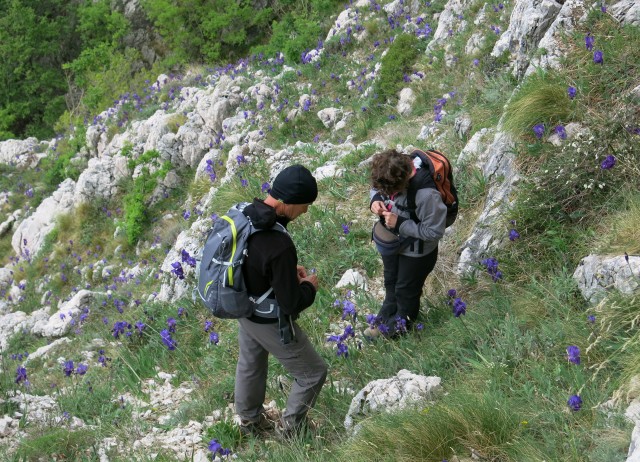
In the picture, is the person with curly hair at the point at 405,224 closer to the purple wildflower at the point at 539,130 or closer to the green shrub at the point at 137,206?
the purple wildflower at the point at 539,130

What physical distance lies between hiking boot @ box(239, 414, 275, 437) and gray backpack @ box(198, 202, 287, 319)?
0.97m

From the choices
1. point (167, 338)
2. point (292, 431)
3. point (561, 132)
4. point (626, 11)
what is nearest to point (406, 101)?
point (626, 11)

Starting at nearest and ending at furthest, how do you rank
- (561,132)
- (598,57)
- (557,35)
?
1. (561,132)
2. (598,57)
3. (557,35)

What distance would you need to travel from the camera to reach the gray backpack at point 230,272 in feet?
11.6

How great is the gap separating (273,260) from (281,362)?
84cm

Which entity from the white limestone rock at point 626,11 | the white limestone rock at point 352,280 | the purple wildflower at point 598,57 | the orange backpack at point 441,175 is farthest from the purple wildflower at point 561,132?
the white limestone rock at point 352,280

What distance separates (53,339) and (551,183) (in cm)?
719

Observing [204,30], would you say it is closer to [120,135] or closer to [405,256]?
[120,135]

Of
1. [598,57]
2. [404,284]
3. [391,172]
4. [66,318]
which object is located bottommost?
[66,318]

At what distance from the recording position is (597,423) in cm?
276

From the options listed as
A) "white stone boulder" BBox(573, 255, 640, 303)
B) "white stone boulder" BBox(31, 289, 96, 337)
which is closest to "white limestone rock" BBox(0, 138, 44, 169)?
"white stone boulder" BBox(31, 289, 96, 337)

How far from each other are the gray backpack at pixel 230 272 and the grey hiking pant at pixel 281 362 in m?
0.20

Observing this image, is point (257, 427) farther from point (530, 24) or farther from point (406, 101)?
point (406, 101)

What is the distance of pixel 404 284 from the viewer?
4.47 metres
